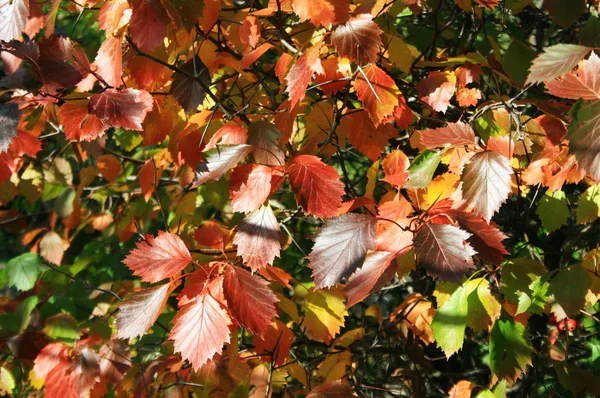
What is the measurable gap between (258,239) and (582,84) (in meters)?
0.66

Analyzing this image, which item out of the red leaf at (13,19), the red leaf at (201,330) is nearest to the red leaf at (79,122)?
the red leaf at (13,19)

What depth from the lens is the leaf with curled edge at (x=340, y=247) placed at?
1236 mm

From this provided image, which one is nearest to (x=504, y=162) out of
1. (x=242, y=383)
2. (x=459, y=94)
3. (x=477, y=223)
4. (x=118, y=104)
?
(x=477, y=223)

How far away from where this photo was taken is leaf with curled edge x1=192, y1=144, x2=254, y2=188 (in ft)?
4.41

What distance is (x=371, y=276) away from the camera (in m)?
1.34

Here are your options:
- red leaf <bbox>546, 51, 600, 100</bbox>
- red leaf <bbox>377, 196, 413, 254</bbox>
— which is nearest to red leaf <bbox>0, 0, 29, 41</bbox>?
red leaf <bbox>377, 196, 413, 254</bbox>

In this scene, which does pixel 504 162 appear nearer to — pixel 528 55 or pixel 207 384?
pixel 528 55

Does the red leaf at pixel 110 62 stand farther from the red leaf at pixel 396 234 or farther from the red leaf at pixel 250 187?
the red leaf at pixel 396 234

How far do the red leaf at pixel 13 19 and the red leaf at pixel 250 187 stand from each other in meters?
0.54

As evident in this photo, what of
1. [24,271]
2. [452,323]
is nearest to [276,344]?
[452,323]

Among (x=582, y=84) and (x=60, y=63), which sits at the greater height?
(x=582, y=84)

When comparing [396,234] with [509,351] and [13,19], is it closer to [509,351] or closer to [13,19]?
[509,351]

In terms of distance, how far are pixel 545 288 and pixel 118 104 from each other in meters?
1.02

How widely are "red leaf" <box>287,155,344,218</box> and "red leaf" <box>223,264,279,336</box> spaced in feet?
0.58
